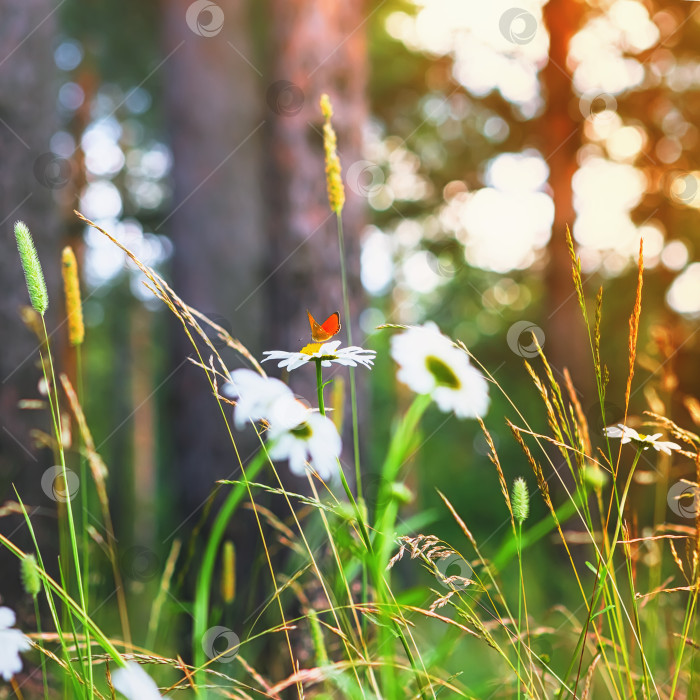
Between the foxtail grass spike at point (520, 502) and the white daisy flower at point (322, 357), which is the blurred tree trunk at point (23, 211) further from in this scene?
the foxtail grass spike at point (520, 502)

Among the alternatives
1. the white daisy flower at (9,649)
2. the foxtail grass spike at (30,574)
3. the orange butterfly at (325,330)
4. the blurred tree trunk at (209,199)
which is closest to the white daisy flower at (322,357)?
the orange butterfly at (325,330)

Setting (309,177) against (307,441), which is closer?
(307,441)

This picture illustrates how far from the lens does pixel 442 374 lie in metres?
0.73

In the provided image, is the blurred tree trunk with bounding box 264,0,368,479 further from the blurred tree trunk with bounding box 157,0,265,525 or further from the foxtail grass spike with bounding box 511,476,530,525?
the foxtail grass spike with bounding box 511,476,530,525

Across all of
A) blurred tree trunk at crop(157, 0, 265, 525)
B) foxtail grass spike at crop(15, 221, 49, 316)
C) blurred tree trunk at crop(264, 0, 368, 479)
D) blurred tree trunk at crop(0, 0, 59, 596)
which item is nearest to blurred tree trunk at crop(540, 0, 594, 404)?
blurred tree trunk at crop(157, 0, 265, 525)

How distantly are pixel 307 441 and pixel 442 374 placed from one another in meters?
0.18

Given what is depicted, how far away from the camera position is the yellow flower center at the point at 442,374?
73 centimetres

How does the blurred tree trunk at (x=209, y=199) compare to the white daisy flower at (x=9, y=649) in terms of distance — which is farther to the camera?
the blurred tree trunk at (x=209, y=199)

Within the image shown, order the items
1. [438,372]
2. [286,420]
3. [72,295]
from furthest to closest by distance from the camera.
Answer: [72,295] → [438,372] → [286,420]

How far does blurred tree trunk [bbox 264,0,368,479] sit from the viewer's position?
248 cm

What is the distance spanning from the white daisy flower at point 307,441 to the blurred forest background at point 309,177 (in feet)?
1.76

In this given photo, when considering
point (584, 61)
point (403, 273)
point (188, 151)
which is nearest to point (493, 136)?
point (584, 61)

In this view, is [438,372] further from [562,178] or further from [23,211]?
[562,178]

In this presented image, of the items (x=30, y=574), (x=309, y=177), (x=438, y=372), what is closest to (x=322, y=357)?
(x=438, y=372)
